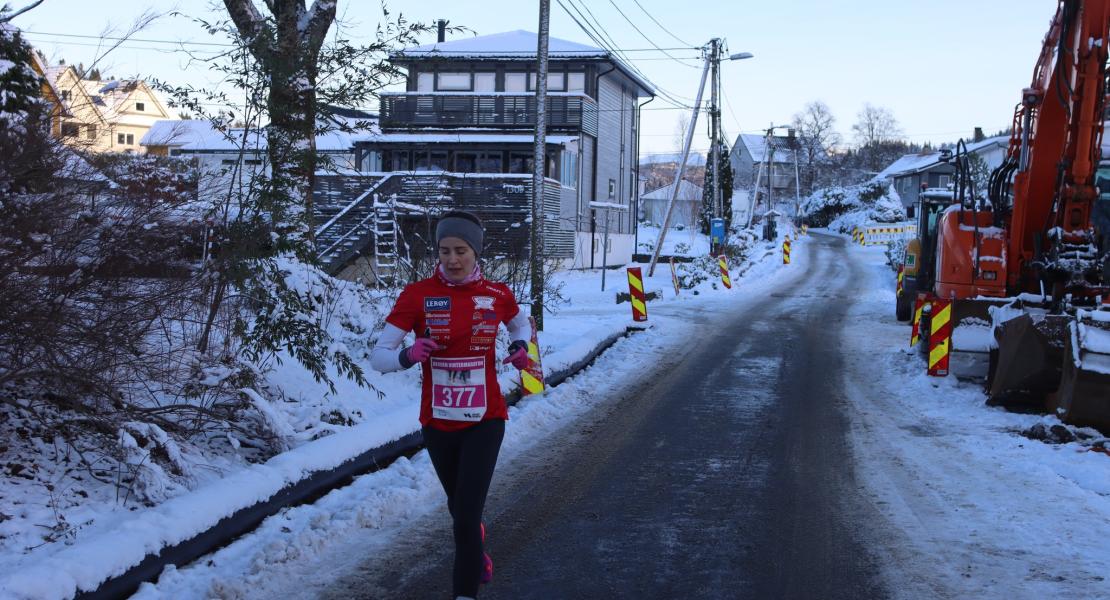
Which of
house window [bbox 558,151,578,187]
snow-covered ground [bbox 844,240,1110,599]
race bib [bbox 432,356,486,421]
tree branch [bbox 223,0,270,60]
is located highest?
house window [bbox 558,151,578,187]

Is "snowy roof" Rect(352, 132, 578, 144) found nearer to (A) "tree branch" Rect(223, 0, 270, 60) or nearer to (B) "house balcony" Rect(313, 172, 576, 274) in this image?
(B) "house balcony" Rect(313, 172, 576, 274)

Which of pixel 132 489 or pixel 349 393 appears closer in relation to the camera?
pixel 132 489

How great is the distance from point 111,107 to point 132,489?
244 cm

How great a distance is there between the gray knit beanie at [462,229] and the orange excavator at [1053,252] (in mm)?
6495

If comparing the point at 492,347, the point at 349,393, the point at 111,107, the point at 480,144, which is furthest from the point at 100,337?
the point at 480,144

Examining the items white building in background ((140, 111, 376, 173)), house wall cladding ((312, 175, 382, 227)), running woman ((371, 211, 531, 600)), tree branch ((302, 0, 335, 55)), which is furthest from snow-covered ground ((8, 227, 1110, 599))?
house wall cladding ((312, 175, 382, 227))

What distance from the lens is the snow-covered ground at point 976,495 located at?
4.98 meters

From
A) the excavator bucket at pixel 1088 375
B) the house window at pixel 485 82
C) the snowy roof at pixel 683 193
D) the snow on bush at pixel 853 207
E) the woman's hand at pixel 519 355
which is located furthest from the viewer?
the snowy roof at pixel 683 193

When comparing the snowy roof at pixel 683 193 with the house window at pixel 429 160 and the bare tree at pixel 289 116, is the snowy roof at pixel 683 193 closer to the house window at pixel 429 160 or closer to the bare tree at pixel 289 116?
the house window at pixel 429 160

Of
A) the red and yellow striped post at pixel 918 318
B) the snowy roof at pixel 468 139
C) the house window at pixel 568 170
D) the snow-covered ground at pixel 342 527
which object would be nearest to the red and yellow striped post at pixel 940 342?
the red and yellow striped post at pixel 918 318

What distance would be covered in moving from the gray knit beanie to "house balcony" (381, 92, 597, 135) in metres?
33.6

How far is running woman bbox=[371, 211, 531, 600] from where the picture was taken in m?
4.39

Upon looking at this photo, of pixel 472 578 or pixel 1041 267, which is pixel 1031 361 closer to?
pixel 1041 267

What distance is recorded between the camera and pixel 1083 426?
27.8 ft
